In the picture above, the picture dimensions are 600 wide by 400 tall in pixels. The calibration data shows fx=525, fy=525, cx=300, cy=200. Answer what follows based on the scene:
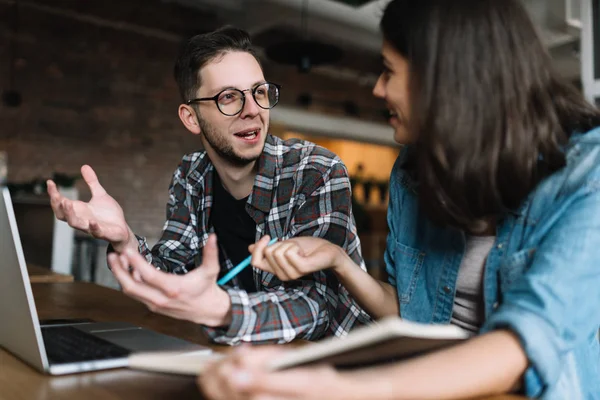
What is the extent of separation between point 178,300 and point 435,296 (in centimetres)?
52

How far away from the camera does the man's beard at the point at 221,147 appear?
144cm

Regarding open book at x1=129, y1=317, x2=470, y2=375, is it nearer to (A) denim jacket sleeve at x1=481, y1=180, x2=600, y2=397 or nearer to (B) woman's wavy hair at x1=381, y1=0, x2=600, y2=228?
(A) denim jacket sleeve at x1=481, y1=180, x2=600, y2=397

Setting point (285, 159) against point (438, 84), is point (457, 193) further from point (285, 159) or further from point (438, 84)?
point (285, 159)

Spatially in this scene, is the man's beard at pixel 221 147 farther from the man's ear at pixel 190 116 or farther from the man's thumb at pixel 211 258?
the man's thumb at pixel 211 258

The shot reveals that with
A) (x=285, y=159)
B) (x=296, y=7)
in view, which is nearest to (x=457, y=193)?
(x=285, y=159)

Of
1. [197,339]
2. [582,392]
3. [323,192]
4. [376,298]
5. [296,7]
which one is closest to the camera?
[582,392]

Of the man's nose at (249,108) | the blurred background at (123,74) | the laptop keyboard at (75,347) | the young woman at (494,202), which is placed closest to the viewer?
the young woman at (494,202)

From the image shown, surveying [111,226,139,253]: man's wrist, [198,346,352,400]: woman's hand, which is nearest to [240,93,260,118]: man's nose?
[111,226,139,253]: man's wrist

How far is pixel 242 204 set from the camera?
1.51 metres

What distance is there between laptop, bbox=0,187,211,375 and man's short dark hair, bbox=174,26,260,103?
83 centimetres

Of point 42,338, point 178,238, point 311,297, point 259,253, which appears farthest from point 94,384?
point 178,238

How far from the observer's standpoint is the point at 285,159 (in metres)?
1.40

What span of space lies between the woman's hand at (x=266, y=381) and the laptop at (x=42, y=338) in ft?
1.10

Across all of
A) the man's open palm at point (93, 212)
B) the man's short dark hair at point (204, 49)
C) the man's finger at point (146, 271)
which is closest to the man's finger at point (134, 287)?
the man's finger at point (146, 271)
